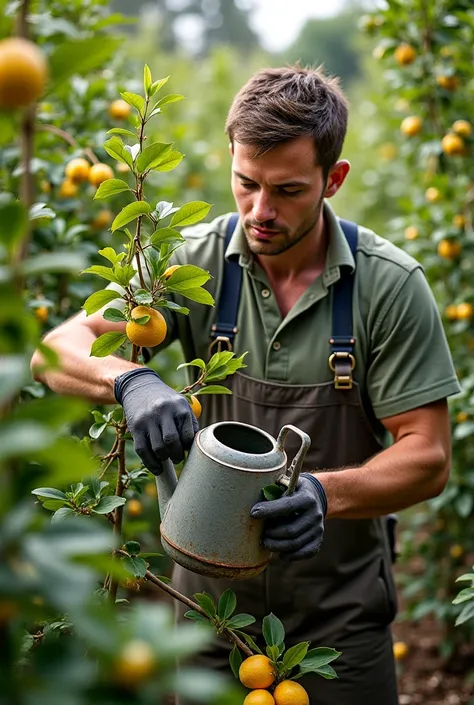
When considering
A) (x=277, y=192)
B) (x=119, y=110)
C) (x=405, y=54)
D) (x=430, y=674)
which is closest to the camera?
(x=277, y=192)

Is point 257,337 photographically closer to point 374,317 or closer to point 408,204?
point 374,317

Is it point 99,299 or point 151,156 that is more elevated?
point 151,156

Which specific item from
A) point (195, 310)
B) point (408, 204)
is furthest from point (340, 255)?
point (408, 204)

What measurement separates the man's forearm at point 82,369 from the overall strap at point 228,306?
0.29 m

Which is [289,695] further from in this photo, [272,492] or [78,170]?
[78,170]

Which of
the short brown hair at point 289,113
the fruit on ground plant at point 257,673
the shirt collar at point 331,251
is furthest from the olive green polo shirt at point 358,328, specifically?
the fruit on ground plant at point 257,673

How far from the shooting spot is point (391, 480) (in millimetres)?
1891

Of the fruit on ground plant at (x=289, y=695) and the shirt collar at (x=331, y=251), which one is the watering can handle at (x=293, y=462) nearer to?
the fruit on ground plant at (x=289, y=695)

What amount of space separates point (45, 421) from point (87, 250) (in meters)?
1.75

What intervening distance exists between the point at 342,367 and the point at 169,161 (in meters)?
0.70

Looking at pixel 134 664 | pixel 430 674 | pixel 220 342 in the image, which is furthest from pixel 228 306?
pixel 430 674

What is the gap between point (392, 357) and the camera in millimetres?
1988

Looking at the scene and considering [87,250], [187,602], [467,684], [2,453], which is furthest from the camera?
[467,684]

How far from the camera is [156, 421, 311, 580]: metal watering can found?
1415 mm
